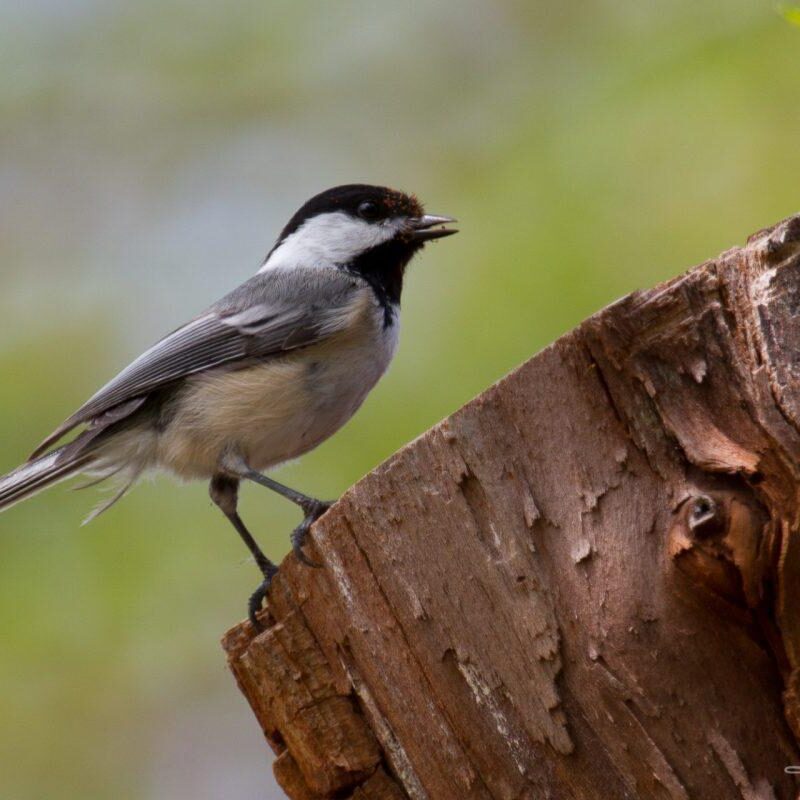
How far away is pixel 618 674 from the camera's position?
162 centimetres

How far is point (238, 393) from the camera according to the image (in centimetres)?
298

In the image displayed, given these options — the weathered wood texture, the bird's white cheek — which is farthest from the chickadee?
the weathered wood texture

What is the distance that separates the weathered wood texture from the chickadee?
1085 millimetres

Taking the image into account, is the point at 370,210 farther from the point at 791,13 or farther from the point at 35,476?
the point at 791,13

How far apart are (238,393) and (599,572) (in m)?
1.57

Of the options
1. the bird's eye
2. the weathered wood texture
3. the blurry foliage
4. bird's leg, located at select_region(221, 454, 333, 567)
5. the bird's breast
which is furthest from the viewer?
the bird's eye

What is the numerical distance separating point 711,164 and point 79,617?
8.75ft

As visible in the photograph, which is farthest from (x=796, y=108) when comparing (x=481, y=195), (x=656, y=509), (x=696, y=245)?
(x=656, y=509)

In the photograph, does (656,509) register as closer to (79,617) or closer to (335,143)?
(79,617)

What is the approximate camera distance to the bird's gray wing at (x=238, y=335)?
3.02 metres

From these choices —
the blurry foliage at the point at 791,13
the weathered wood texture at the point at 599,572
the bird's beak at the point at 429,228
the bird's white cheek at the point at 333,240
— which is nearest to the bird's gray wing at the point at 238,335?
the bird's white cheek at the point at 333,240

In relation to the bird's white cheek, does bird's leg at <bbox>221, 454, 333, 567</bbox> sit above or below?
below

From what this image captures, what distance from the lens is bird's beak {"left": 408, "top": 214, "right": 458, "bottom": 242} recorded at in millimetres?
3348

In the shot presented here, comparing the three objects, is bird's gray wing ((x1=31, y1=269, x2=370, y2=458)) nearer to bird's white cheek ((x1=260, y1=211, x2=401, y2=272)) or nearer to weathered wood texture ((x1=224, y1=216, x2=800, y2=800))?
bird's white cheek ((x1=260, y1=211, x2=401, y2=272))
